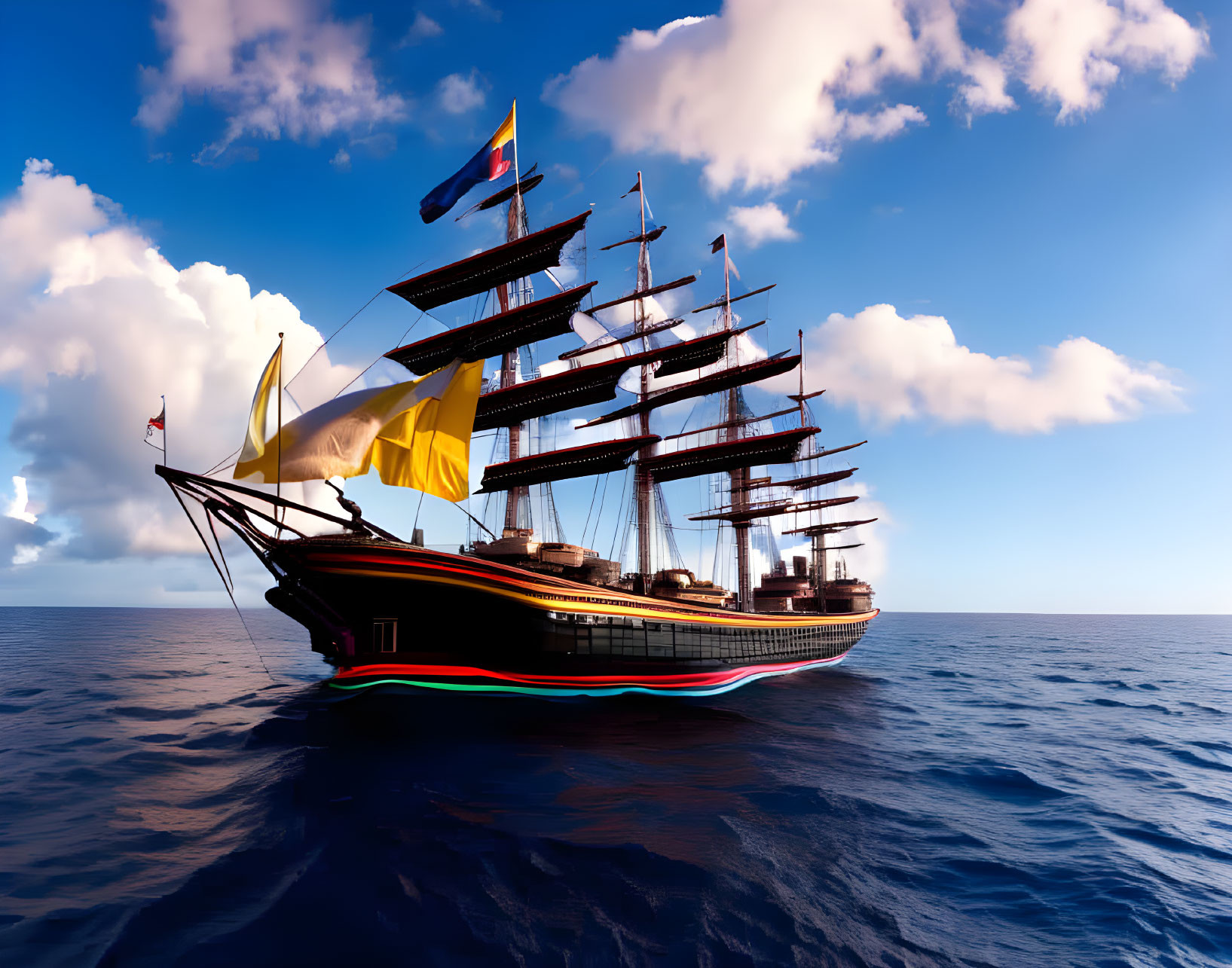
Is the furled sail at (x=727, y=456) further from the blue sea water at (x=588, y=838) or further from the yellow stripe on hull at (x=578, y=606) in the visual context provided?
the blue sea water at (x=588, y=838)

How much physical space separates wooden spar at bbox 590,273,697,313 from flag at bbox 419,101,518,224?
9399 mm

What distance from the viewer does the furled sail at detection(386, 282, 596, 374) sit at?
27.8 meters

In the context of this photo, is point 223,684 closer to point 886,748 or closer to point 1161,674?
point 886,748

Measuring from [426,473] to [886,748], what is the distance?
Result: 17055 mm

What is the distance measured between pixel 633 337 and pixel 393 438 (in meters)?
20.4

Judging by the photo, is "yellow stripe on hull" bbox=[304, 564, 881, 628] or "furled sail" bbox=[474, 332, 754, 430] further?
"furled sail" bbox=[474, 332, 754, 430]

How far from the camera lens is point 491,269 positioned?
97.6 ft

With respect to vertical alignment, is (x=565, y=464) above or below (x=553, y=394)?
below

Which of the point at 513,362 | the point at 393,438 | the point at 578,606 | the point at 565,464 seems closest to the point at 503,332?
the point at 513,362

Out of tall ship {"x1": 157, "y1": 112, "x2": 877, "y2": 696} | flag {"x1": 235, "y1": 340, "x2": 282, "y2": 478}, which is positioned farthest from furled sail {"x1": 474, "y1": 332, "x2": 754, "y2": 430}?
flag {"x1": 235, "y1": 340, "x2": 282, "y2": 478}

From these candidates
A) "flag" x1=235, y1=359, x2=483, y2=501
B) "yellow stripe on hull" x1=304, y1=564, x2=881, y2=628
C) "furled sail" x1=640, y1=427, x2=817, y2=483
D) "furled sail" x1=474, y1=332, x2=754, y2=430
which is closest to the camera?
"flag" x1=235, y1=359, x2=483, y2=501

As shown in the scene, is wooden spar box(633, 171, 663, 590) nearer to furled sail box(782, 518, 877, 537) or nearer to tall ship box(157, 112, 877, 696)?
tall ship box(157, 112, 877, 696)

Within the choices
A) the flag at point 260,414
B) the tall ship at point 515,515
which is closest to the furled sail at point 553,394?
the tall ship at point 515,515

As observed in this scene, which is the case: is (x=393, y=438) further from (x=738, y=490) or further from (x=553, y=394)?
(x=738, y=490)
